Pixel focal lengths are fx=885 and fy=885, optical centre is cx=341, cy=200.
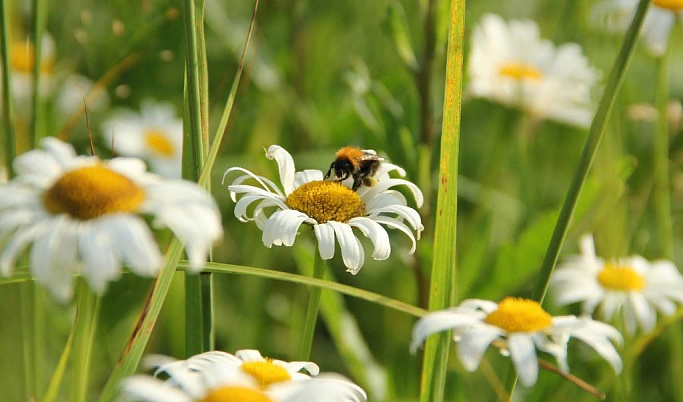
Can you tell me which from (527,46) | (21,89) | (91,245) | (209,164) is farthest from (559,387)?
(21,89)

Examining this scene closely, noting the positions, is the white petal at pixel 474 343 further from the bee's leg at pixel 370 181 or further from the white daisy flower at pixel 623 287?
the white daisy flower at pixel 623 287

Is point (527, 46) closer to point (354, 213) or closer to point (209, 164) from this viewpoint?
point (354, 213)

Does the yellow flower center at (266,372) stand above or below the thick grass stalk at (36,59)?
below

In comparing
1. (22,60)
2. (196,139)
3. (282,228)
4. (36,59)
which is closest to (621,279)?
(282,228)

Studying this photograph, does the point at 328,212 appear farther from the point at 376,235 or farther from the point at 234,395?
the point at 234,395

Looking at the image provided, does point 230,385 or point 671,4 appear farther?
point 671,4

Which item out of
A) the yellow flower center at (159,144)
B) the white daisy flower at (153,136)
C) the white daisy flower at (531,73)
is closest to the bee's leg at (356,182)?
the white daisy flower at (531,73)

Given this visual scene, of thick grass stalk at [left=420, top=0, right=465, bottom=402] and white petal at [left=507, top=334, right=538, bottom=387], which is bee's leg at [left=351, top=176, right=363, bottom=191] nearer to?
thick grass stalk at [left=420, top=0, right=465, bottom=402]
